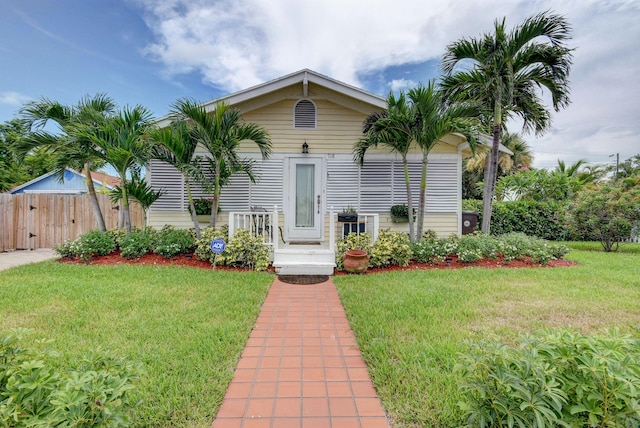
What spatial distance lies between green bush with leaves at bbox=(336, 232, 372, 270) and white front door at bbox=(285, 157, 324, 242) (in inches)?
59.4

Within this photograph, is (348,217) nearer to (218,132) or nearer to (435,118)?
(435,118)

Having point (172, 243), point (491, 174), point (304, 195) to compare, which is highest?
point (491, 174)

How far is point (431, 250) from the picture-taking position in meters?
6.76

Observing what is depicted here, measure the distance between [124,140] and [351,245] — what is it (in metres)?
5.58

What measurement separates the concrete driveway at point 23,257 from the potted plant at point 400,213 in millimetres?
8827

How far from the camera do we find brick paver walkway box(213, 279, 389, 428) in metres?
2.05

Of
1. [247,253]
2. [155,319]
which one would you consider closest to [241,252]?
[247,253]

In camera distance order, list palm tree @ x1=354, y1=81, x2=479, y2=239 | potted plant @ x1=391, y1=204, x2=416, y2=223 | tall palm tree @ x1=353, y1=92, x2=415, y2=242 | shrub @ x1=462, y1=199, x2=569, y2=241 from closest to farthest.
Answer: palm tree @ x1=354, y1=81, x2=479, y2=239, tall palm tree @ x1=353, y1=92, x2=415, y2=242, potted plant @ x1=391, y1=204, x2=416, y2=223, shrub @ x1=462, y1=199, x2=569, y2=241

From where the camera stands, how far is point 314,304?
443cm

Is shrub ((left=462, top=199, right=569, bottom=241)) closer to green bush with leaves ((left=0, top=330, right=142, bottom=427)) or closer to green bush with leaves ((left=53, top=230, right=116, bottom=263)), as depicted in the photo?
green bush with leaves ((left=53, top=230, right=116, bottom=263))

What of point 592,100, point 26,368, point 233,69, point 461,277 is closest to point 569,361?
point 26,368

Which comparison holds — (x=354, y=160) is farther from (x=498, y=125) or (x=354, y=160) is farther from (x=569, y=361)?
(x=569, y=361)

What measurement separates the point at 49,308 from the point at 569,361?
5503mm

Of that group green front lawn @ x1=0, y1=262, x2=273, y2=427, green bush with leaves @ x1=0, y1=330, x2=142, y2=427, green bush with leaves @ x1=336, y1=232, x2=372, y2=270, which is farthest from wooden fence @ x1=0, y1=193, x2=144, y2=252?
green bush with leaves @ x1=0, y1=330, x2=142, y2=427
